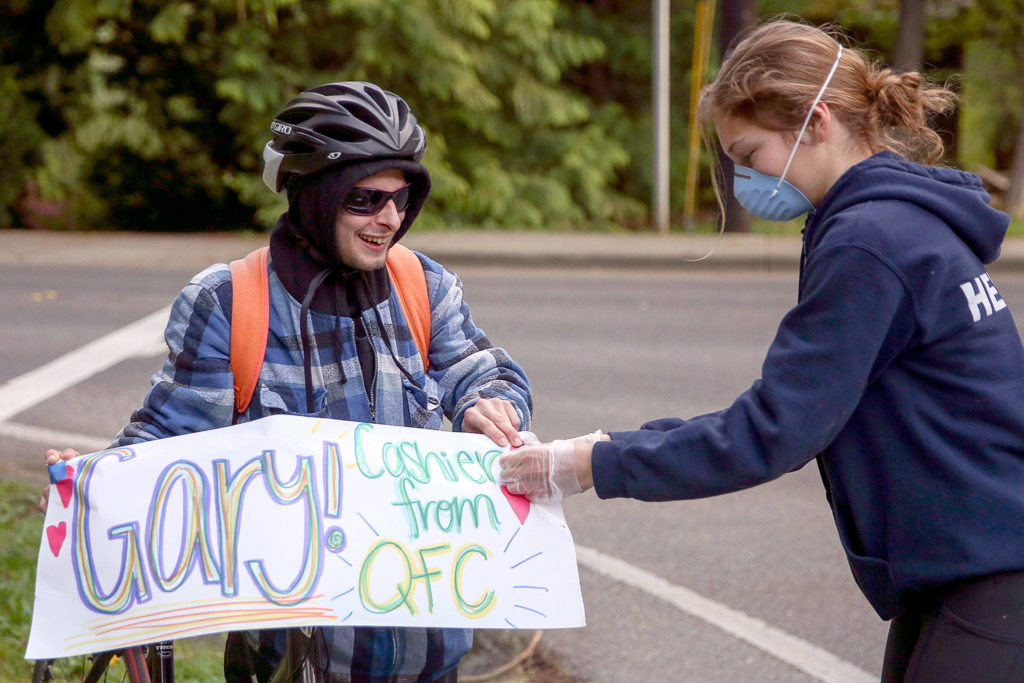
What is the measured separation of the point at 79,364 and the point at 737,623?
18.5 feet

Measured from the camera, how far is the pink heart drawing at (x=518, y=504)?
2219 mm

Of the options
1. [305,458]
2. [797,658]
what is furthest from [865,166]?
[797,658]

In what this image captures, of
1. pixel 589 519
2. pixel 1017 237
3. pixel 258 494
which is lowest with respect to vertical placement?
pixel 1017 237

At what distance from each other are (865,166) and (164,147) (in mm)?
17093

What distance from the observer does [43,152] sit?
56.8 feet

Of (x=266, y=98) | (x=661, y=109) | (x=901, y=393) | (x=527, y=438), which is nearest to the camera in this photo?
(x=901, y=393)

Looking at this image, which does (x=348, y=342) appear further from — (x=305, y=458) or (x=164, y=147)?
(x=164, y=147)

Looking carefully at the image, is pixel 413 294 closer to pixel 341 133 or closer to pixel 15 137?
pixel 341 133

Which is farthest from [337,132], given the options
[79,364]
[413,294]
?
[79,364]

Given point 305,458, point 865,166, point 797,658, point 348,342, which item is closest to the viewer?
point 865,166

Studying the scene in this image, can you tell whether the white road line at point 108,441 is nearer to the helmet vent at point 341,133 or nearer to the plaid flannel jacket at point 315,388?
the plaid flannel jacket at point 315,388

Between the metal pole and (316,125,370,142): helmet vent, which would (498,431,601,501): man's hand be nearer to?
(316,125,370,142): helmet vent

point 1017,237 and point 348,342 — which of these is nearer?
point 348,342

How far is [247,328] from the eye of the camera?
7.17 ft
